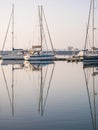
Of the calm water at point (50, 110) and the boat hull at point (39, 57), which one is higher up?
the calm water at point (50, 110)

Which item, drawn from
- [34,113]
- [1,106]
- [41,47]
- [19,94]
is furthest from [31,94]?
[41,47]

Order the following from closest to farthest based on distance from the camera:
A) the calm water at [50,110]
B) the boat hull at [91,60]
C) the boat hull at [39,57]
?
the calm water at [50,110]
the boat hull at [91,60]
the boat hull at [39,57]

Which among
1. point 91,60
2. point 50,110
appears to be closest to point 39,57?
point 91,60

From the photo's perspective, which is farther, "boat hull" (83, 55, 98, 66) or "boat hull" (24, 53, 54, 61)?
"boat hull" (24, 53, 54, 61)

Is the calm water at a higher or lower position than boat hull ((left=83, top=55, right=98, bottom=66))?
higher

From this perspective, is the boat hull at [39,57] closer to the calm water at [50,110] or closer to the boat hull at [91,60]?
the boat hull at [91,60]

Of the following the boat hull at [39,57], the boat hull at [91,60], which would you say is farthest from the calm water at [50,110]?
the boat hull at [39,57]

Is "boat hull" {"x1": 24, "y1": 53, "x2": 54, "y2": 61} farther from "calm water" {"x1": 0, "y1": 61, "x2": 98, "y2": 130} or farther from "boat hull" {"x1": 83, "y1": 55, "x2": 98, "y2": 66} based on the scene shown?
"calm water" {"x1": 0, "y1": 61, "x2": 98, "y2": 130}

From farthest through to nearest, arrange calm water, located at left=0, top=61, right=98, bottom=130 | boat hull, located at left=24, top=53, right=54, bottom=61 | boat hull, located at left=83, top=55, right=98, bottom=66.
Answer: boat hull, located at left=24, top=53, right=54, bottom=61, boat hull, located at left=83, top=55, right=98, bottom=66, calm water, located at left=0, top=61, right=98, bottom=130

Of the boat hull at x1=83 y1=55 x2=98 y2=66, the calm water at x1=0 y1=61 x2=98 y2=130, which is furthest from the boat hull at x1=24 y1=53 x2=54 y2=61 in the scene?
the calm water at x1=0 y1=61 x2=98 y2=130

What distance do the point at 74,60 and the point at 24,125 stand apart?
72.0m

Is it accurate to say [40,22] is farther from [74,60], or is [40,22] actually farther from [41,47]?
[74,60]

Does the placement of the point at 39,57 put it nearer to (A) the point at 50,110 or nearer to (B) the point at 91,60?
(B) the point at 91,60

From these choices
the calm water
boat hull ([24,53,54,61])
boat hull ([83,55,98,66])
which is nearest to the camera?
the calm water
